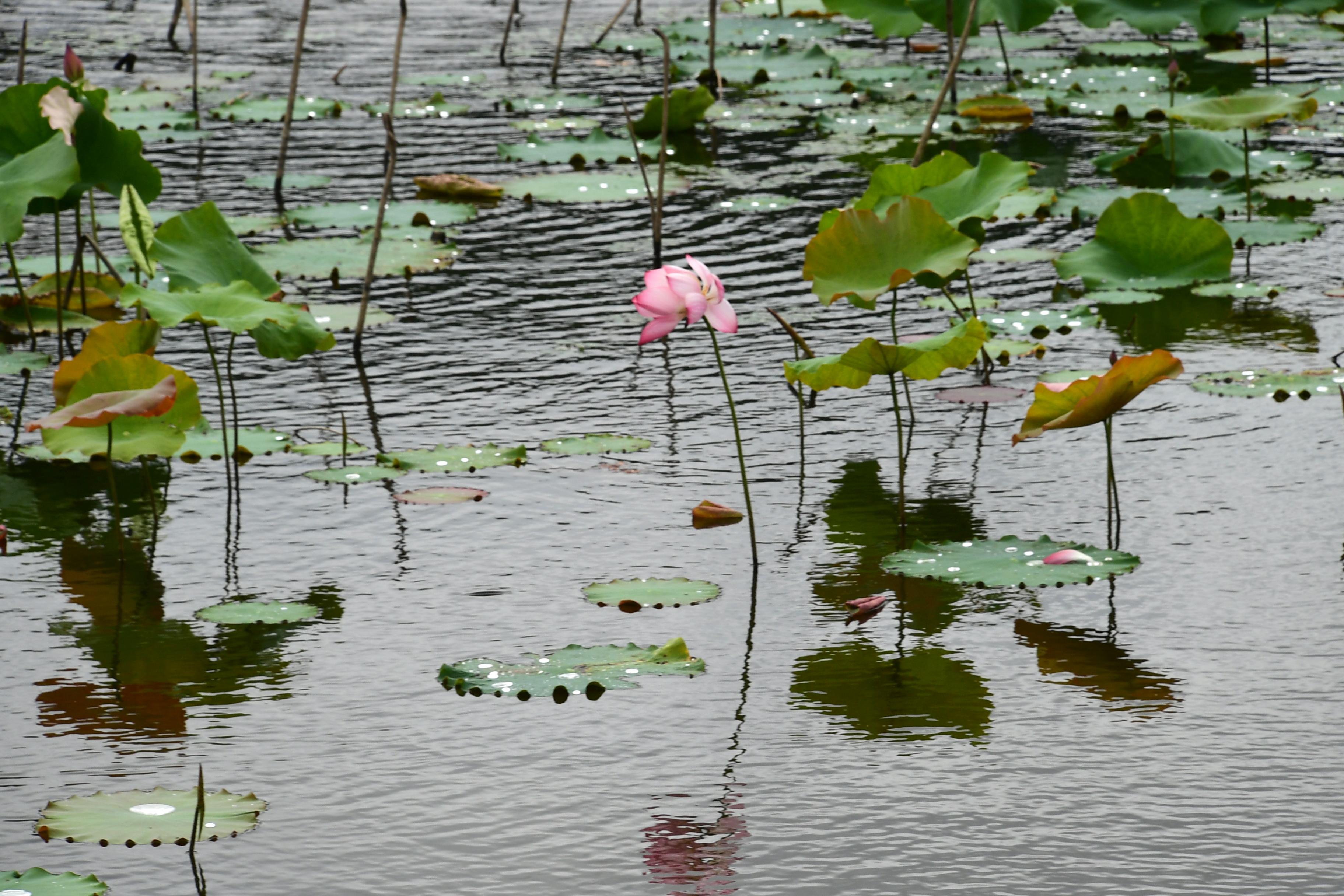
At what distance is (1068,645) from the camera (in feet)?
8.18

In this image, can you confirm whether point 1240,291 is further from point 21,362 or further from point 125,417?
point 21,362

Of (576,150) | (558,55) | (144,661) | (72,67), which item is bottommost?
(144,661)

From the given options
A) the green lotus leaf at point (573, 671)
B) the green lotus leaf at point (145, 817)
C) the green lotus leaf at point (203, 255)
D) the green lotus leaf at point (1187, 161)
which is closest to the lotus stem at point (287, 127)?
the green lotus leaf at point (203, 255)

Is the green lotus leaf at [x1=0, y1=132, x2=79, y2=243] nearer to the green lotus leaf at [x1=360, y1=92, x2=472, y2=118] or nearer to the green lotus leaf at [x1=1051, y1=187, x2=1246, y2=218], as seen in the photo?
the green lotus leaf at [x1=1051, y1=187, x2=1246, y2=218]

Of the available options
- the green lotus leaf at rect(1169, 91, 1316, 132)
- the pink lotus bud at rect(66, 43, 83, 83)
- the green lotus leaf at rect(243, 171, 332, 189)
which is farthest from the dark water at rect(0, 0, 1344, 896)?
the green lotus leaf at rect(243, 171, 332, 189)

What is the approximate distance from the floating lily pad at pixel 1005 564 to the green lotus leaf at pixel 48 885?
52.8 inches

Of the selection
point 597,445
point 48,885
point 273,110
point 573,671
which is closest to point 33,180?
point 597,445

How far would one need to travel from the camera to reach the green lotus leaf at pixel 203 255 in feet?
11.2

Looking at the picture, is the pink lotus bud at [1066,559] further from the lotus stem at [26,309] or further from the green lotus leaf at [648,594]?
the lotus stem at [26,309]

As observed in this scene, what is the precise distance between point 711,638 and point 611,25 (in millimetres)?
6422

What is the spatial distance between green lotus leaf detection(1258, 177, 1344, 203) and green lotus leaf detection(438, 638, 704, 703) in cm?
367

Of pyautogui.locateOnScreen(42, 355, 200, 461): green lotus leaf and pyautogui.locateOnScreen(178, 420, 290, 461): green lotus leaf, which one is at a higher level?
pyautogui.locateOnScreen(42, 355, 200, 461): green lotus leaf

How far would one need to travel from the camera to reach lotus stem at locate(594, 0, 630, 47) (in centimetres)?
828

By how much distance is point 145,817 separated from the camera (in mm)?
1980
